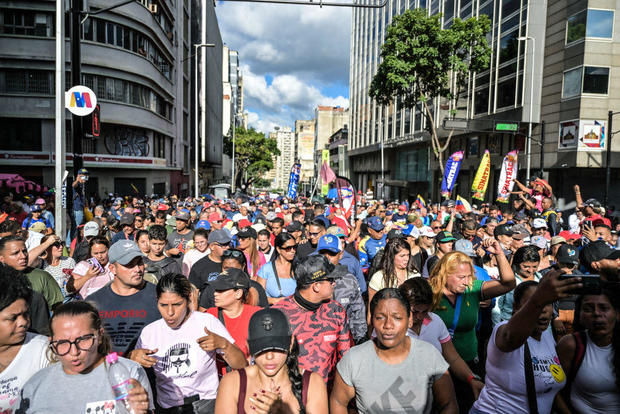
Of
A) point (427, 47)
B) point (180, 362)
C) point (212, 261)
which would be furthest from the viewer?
point (427, 47)

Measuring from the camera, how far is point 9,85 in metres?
23.6

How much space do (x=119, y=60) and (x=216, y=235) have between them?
24.7 m

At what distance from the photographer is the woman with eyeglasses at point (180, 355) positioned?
2.96 metres

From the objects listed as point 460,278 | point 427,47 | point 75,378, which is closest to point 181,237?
point 460,278

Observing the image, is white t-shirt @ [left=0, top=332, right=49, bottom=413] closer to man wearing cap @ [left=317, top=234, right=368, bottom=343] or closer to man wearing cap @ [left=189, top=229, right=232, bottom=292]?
man wearing cap @ [left=317, top=234, right=368, bottom=343]

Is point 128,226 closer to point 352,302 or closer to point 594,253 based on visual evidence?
point 352,302

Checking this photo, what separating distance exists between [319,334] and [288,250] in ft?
6.21

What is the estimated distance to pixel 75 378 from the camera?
2.19 m

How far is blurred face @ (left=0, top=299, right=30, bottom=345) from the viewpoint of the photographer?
2439 millimetres

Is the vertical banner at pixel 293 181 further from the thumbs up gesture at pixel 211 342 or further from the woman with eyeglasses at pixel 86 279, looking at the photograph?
the thumbs up gesture at pixel 211 342

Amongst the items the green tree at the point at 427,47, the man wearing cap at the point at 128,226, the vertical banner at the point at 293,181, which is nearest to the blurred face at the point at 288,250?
the man wearing cap at the point at 128,226

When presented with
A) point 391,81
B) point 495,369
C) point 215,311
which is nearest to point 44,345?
point 215,311

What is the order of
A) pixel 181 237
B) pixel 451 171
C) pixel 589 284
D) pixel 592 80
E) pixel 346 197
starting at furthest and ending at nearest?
1. pixel 592 80
2. pixel 451 171
3. pixel 346 197
4. pixel 181 237
5. pixel 589 284

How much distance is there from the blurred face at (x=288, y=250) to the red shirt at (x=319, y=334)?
62.8 inches
